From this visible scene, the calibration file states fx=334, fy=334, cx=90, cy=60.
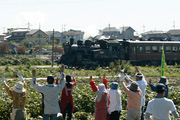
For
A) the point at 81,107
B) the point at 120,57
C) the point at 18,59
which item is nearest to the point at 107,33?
the point at 18,59

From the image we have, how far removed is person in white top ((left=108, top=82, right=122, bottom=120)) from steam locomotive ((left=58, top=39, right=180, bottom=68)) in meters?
24.2

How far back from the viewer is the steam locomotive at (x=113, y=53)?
34.3m

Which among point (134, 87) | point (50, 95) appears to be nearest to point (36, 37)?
point (50, 95)

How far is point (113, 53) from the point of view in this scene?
3541 cm

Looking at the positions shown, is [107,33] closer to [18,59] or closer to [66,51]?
[18,59]

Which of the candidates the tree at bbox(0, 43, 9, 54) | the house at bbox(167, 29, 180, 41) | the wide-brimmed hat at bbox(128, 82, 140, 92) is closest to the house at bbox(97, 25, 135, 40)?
the house at bbox(167, 29, 180, 41)

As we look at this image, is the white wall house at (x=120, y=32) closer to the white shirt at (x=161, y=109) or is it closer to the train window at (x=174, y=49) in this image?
the train window at (x=174, y=49)

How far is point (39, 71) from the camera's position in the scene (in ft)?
100

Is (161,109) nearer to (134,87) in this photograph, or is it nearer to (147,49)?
(134,87)

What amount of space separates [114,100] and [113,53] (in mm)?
25940

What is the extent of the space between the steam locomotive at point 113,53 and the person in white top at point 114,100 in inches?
952

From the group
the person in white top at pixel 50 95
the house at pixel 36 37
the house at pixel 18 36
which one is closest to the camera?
the person in white top at pixel 50 95

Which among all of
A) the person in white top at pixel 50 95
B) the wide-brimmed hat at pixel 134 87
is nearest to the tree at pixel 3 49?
the person in white top at pixel 50 95

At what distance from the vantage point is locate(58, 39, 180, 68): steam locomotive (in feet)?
113
